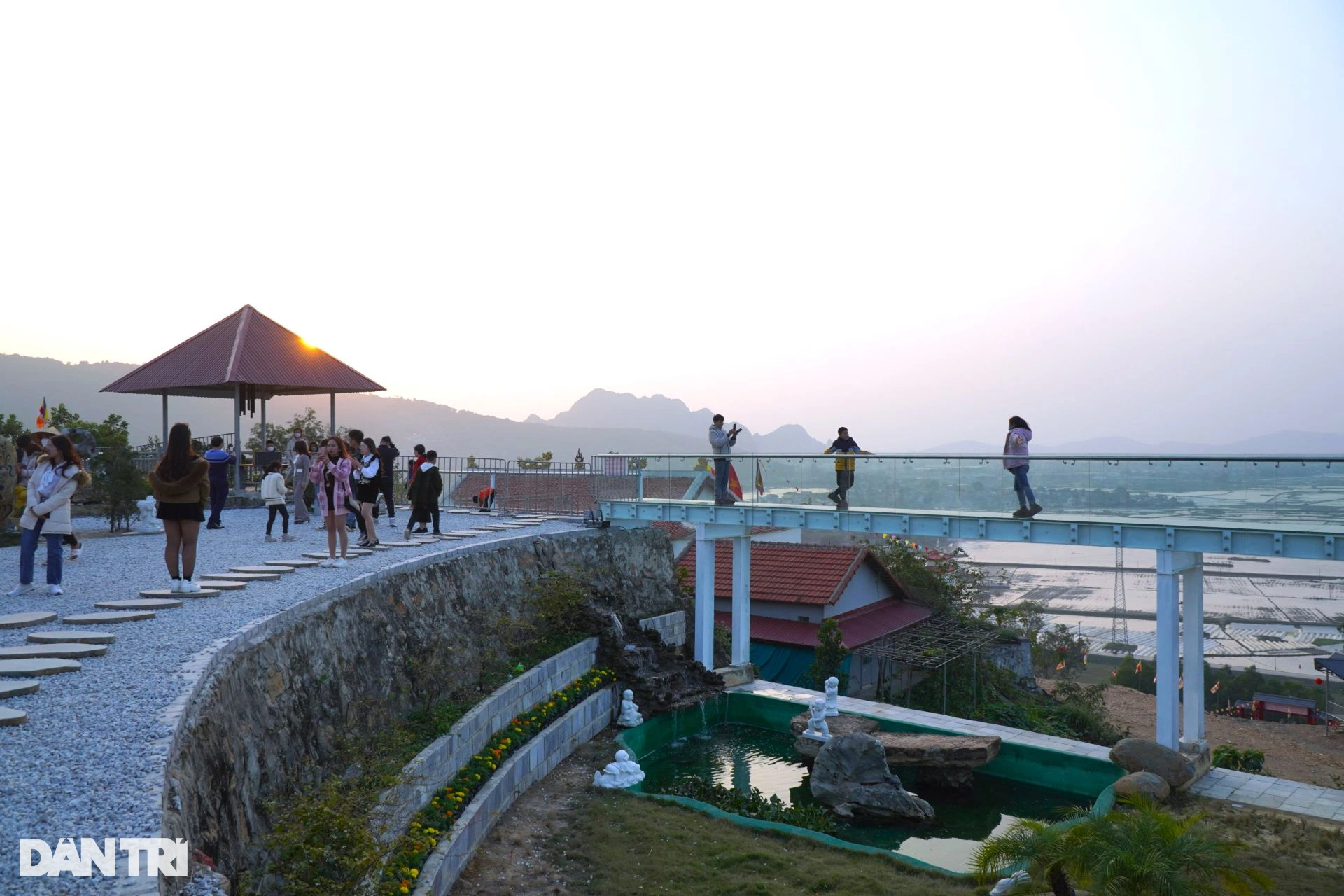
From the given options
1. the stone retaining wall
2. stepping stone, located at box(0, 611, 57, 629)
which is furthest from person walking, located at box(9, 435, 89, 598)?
the stone retaining wall

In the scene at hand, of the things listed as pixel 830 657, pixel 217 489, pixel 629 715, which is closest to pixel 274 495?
pixel 217 489

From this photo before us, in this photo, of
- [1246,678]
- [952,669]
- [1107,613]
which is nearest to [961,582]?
[952,669]

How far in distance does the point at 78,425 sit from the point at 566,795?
21945mm

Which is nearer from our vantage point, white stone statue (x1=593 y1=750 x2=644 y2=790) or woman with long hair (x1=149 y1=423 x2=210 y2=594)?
woman with long hair (x1=149 y1=423 x2=210 y2=594)

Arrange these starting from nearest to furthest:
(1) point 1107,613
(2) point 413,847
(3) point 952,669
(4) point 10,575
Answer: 1. (2) point 413,847
2. (4) point 10,575
3. (3) point 952,669
4. (1) point 1107,613

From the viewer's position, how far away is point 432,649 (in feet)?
41.2

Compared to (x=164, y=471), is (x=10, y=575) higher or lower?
lower

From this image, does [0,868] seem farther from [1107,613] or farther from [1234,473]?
[1107,613]

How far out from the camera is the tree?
2183cm

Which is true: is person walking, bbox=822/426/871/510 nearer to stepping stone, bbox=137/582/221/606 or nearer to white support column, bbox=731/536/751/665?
white support column, bbox=731/536/751/665

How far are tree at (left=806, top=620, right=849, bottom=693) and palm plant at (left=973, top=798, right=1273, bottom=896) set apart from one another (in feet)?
40.8

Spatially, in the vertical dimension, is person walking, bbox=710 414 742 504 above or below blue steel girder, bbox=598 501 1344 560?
above

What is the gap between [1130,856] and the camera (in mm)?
8383

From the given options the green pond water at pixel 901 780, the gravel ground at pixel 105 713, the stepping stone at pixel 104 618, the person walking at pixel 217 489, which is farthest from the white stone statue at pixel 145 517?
the green pond water at pixel 901 780
